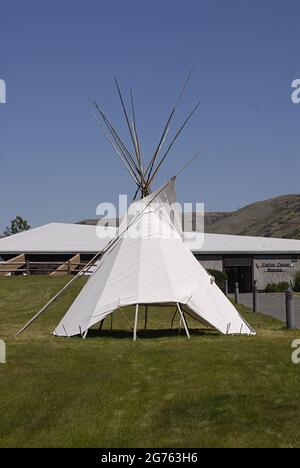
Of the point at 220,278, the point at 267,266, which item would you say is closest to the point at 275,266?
the point at 267,266

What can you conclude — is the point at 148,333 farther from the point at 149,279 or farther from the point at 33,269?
the point at 33,269

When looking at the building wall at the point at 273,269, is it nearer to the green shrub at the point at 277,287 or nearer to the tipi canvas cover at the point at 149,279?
the green shrub at the point at 277,287

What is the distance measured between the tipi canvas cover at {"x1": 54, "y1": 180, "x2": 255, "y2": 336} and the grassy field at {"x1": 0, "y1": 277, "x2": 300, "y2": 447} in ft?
1.65

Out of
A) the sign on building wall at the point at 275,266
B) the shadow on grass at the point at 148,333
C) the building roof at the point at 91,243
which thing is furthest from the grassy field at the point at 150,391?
the sign on building wall at the point at 275,266

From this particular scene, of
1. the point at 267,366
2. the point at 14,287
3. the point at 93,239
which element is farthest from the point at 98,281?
the point at 93,239

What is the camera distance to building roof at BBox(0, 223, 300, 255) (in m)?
41.7

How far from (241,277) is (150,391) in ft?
124

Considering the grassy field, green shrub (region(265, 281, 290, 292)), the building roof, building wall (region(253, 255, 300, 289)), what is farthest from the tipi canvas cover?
building wall (region(253, 255, 300, 289))

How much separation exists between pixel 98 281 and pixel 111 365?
14.1 feet

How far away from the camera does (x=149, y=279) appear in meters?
14.7

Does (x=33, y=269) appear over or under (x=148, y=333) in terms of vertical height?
over

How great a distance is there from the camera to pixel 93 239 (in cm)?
4478

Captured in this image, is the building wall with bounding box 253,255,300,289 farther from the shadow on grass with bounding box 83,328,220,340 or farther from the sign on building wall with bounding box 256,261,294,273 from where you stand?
the shadow on grass with bounding box 83,328,220,340

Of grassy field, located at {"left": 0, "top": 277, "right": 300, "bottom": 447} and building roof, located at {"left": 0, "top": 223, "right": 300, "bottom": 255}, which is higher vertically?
building roof, located at {"left": 0, "top": 223, "right": 300, "bottom": 255}
